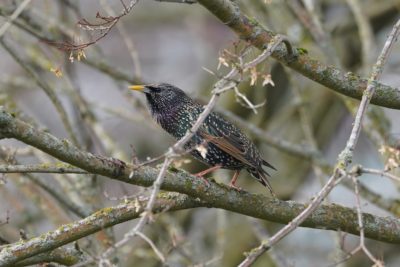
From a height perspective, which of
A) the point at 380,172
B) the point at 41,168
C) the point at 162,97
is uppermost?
the point at 162,97

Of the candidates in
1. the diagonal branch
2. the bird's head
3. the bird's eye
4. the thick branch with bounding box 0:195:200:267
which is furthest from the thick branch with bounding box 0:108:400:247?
the bird's eye

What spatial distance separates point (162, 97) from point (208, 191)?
1798mm

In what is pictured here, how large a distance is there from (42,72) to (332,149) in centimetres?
390

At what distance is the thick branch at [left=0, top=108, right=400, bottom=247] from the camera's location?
3617 mm

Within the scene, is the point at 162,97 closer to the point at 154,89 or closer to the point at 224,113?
the point at 154,89

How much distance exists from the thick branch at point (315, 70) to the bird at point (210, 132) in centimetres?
110

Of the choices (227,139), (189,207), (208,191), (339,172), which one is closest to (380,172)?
(339,172)

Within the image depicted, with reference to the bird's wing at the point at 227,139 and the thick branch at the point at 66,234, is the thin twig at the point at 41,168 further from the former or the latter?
the bird's wing at the point at 227,139

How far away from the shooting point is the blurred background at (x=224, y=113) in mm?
6457

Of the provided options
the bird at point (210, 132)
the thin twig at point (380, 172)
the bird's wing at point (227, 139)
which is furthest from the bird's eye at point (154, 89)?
the thin twig at point (380, 172)

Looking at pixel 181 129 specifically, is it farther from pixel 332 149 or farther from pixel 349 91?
pixel 332 149

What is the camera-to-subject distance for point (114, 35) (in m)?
14.6

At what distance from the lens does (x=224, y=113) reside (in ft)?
22.7

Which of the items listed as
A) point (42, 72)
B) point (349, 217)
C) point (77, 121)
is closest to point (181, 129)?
point (349, 217)
